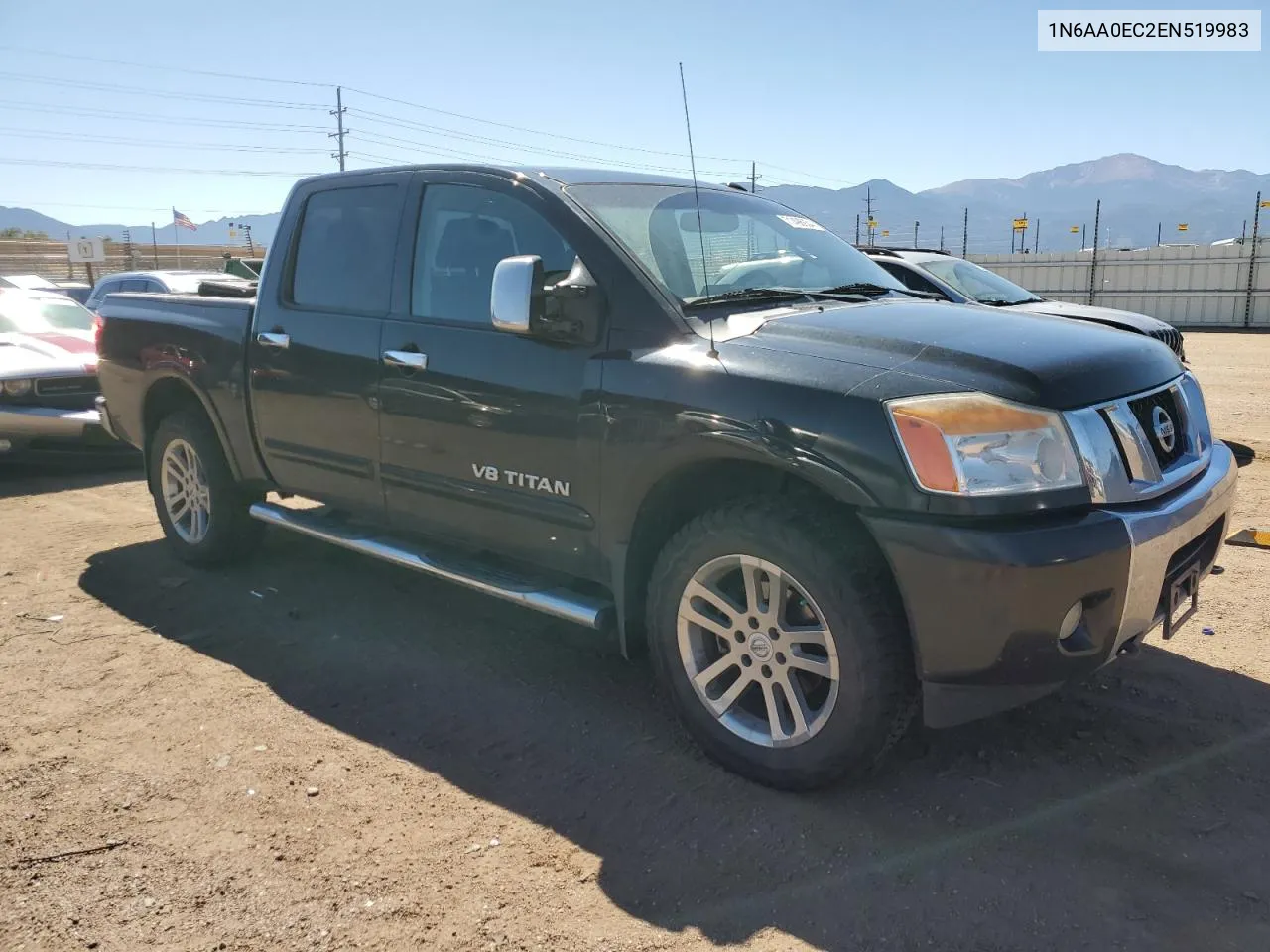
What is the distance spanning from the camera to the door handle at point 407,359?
3.73 m

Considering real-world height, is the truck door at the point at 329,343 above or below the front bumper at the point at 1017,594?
above

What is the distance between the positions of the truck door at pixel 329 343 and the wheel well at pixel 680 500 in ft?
4.40

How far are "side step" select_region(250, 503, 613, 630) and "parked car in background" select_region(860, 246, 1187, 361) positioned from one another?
18.5 feet

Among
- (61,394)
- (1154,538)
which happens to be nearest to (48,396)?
(61,394)

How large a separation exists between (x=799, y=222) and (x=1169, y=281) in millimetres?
26911

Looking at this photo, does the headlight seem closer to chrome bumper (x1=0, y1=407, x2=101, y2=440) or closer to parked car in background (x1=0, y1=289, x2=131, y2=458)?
chrome bumper (x1=0, y1=407, x2=101, y2=440)

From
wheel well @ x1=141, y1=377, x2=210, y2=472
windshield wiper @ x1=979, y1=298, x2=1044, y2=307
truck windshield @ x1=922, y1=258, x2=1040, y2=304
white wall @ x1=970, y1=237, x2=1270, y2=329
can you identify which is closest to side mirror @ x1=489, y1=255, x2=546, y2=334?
wheel well @ x1=141, y1=377, x2=210, y2=472

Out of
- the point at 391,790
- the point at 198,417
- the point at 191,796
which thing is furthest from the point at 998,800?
the point at 198,417

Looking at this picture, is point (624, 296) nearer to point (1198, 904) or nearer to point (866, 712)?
point (866, 712)

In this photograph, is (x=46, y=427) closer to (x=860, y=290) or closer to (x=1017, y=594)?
(x=860, y=290)

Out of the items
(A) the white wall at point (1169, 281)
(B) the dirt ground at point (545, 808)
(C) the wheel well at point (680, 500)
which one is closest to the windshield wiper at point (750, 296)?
(C) the wheel well at point (680, 500)

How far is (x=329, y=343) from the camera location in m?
4.14

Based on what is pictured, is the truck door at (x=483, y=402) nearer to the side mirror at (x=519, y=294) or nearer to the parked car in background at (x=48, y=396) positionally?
the side mirror at (x=519, y=294)

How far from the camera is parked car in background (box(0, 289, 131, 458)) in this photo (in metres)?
7.65
